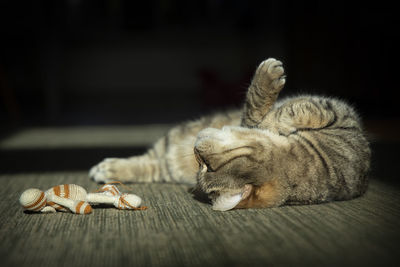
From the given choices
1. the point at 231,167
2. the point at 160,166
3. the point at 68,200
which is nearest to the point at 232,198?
the point at 231,167

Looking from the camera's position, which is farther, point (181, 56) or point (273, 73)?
point (181, 56)

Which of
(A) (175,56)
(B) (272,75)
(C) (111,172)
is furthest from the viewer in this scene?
(A) (175,56)

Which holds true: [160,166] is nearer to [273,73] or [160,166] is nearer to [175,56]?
[273,73]

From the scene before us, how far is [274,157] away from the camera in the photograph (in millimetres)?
1054

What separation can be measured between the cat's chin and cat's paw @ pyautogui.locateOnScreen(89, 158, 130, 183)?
510mm

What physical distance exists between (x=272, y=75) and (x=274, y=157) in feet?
1.16

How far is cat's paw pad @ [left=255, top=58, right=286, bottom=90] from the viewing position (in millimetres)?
1295

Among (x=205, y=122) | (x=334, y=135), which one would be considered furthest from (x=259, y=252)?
(x=205, y=122)

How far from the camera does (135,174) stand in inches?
56.9

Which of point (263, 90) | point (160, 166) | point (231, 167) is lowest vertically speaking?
point (160, 166)

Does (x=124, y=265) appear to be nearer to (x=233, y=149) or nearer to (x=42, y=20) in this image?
(x=233, y=149)

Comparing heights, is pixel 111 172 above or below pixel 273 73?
below

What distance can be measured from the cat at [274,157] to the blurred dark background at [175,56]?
161 cm

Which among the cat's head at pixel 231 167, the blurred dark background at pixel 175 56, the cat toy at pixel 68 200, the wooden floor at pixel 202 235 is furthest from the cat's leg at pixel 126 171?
the blurred dark background at pixel 175 56
